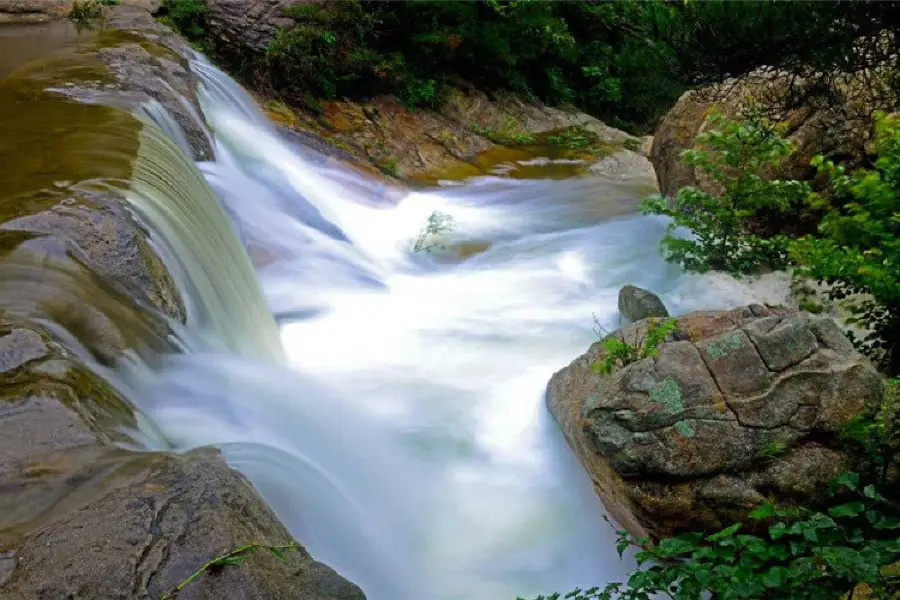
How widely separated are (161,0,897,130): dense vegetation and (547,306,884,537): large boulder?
1551 mm

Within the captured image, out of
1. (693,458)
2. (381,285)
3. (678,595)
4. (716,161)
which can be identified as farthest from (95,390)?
(716,161)

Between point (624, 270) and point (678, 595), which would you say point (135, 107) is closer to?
point (624, 270)

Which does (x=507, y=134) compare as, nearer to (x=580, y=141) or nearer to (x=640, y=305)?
(x=580, y=141)

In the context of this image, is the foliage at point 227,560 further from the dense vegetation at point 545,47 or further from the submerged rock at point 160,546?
the dense vegetation at point 545,47

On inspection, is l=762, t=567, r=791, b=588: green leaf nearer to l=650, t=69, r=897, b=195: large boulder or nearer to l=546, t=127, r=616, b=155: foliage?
l=650, t=69, r=897, b=195: large boulder

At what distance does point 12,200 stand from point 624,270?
5.75 m

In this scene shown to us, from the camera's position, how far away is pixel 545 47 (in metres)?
15.7

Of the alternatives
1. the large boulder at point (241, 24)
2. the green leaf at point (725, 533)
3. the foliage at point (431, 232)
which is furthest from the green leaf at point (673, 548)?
the large boulder at point (241, 24)

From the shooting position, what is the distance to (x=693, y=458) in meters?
3.87

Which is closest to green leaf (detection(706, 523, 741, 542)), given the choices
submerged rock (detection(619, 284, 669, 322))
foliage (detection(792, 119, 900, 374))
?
foliage (detection(792, 119, 900, 374))

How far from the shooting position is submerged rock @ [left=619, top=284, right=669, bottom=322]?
606cm

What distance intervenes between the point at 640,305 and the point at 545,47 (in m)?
10.9

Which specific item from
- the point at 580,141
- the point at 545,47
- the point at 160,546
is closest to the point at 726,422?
the point at 160,546

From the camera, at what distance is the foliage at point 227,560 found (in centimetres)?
223
